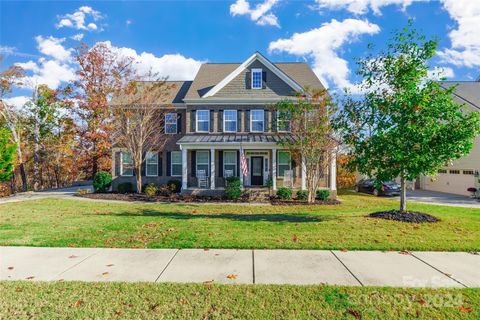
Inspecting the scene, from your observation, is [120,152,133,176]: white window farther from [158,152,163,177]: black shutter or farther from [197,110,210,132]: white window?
[197,110,210,132]: white window

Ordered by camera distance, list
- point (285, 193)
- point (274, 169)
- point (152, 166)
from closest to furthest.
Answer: point (285, 193), point (274, 169), point (152, 166)

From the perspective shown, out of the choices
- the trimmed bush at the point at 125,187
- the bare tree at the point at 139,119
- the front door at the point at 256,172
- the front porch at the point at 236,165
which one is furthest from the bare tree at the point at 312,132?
the trimmed bush at the point at 125,187

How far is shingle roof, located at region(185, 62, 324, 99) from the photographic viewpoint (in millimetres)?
19462

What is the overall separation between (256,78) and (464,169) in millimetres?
17633

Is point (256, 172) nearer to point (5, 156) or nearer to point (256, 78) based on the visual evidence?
point (256, 78)

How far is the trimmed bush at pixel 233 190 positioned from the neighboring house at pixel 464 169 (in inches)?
596

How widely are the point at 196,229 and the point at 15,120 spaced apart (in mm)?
28705

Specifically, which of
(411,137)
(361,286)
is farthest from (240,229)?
(411,137)

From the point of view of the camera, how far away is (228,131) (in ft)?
61.1

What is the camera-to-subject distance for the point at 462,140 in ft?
26.0

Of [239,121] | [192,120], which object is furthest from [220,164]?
[192,120]

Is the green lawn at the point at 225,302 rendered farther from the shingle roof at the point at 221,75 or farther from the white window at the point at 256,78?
the white window at the point at 256,78

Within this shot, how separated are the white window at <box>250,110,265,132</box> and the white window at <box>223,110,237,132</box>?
3.92 feet

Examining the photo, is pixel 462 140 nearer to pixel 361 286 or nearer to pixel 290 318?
pixel 361 286
